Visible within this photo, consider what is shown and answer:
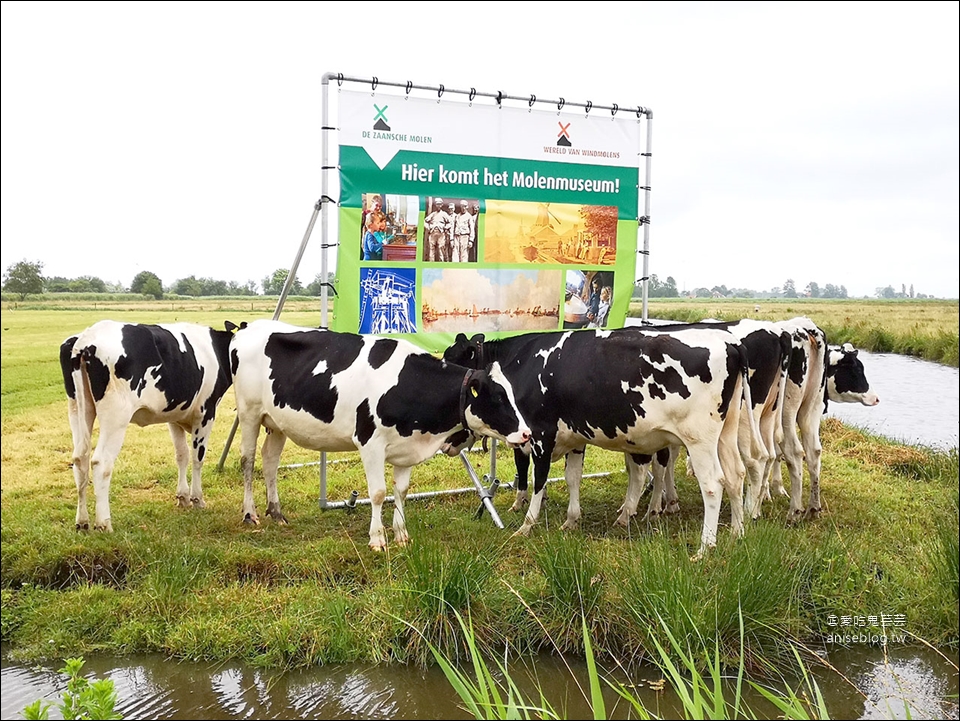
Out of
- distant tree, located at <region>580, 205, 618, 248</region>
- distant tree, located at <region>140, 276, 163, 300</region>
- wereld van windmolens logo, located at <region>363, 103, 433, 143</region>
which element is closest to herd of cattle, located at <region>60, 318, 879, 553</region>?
distant tree, located at <region>580, 205, 618, 248</region>

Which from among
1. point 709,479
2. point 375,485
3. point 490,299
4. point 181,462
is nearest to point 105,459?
point 181,462

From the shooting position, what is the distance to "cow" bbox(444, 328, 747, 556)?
7.16 metres

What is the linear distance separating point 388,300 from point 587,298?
7.86 ft

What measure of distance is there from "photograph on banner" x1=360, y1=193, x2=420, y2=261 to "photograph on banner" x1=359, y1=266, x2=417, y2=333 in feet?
0.52

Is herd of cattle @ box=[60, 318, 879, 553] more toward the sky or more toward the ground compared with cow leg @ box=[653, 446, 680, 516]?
more toward the sky

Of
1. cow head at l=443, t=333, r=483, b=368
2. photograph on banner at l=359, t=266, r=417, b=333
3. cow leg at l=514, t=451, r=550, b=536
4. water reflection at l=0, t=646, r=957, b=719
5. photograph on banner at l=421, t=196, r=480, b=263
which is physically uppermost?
photograph on banner at l=421, t=196, r=480, b=263

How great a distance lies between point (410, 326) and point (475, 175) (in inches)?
67.9

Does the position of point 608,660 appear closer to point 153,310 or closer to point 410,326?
point 410,326

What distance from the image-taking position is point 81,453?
733 cm

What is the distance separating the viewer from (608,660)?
5570 mm

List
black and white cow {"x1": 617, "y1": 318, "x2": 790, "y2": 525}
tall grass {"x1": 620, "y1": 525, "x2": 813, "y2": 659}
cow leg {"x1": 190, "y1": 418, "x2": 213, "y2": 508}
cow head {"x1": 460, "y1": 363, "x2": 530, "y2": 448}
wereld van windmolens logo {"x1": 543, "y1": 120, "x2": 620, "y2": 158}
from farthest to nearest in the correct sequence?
wereld van windmolens logo {"x1": 543, "y1": 120, "x2": 620, "y2": 158}, cow leg {"x1": 190, "y1": 418, "x2": 213, "y2": 508}, black and white cow {"x1": 617, "y1": 318, "x2": 790, "y2": 525}, cow head {"x1": 460, "y1": 363, "x2": 530, "y2": 448}, tall grass {"x1": 620, "y1": 525, "x2": 813, "y2": 659}

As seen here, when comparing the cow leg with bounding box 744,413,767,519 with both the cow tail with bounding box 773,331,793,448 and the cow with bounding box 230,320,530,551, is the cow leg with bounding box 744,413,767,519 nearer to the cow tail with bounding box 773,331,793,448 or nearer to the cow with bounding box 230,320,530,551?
the cow tail with bounding box 773,331,793,448

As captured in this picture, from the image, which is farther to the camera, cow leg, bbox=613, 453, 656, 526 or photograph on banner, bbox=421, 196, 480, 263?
photograph on banner, bbox=421, 196, 480, 263

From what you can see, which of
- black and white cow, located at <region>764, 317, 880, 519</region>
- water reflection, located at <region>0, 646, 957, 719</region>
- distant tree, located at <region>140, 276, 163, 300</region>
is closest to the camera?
water reflection, located at <region>0, 646, 957, 719</region>
